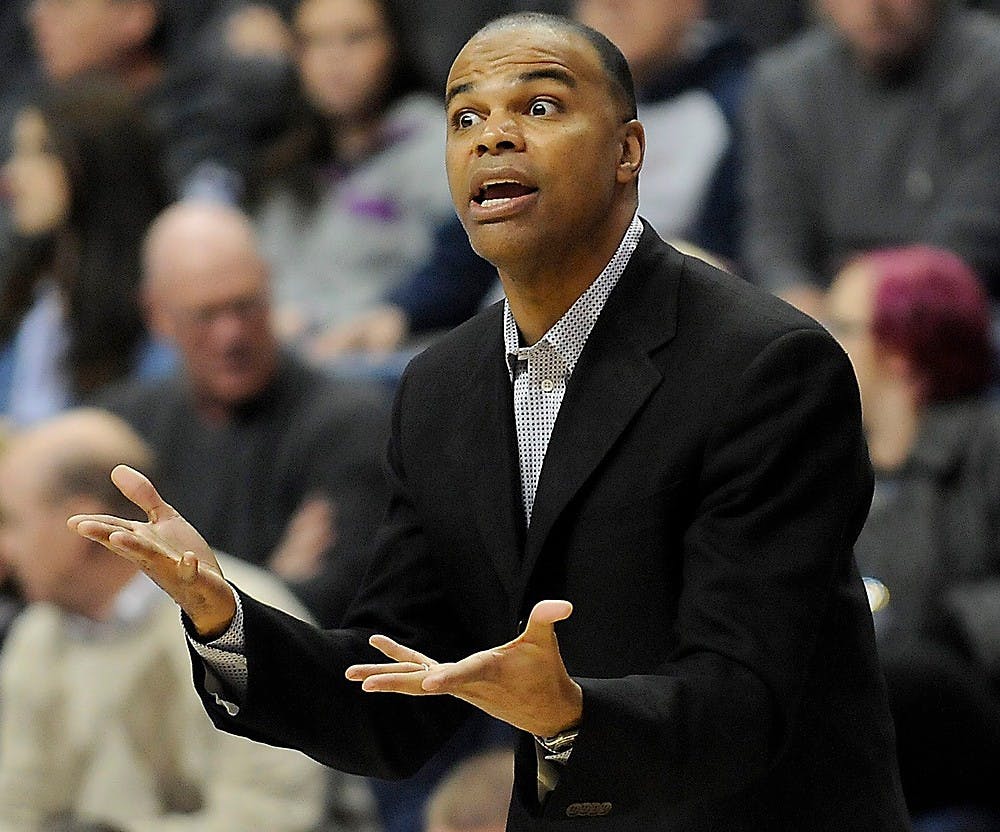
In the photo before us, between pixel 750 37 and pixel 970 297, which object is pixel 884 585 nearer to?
pixel 970 297

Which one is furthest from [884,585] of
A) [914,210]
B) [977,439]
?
[914,210]

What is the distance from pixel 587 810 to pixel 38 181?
3.85 metres

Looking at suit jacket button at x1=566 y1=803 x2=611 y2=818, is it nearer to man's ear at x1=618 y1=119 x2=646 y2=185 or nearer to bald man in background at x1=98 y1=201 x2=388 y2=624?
man's ear at x1=618 y1=119 x2=646 y2=185

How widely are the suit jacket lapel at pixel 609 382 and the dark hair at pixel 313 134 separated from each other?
337 cm

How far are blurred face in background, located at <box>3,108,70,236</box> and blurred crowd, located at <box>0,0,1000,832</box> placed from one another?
0.01 m

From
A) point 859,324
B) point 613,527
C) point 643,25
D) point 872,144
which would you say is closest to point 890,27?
point 872,144

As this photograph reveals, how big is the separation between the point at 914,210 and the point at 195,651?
2997mm

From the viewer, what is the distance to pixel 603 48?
1.82 metres

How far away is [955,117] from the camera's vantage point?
4.46m

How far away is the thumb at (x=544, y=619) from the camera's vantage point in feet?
5.06

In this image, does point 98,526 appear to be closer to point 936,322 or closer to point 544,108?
point 544,108

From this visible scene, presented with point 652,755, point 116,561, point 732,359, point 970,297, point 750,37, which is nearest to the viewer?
point 652,755

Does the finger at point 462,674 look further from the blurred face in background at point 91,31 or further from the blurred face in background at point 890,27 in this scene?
the blurred face in background at point 91,31

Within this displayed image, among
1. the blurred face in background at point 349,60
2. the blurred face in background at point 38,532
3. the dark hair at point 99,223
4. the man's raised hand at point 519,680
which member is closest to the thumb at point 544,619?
the man's raised hand at point 519,680
